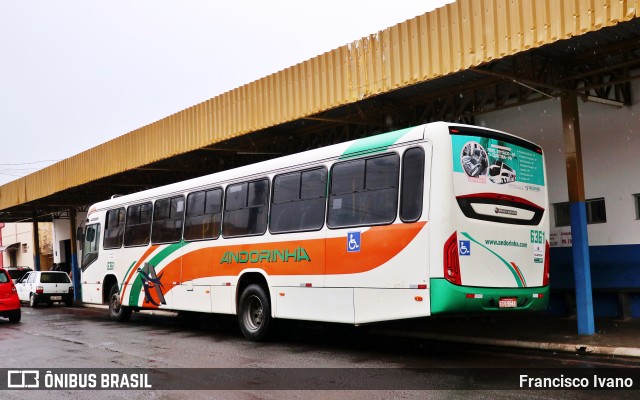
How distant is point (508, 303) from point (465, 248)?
1.20m

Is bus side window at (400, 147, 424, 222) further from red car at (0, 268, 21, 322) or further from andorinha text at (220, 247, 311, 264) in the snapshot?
red car at (0, 268, 21, 322)

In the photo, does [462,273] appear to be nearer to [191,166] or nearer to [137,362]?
[137,362]

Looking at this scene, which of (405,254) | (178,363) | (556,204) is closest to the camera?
(405,254)

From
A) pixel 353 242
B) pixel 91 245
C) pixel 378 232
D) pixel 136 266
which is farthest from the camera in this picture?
pixel 91 245

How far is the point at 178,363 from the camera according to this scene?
33.0 feet

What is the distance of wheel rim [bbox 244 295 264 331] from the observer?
12.6m

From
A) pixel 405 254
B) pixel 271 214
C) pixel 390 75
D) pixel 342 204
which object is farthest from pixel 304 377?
pixel 390 75

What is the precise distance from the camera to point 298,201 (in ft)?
37.8

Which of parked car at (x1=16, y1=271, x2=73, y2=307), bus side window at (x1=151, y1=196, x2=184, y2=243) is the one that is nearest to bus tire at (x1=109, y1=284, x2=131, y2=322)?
bus side window at (x1=151, y1=196, x2=184, y2=243)

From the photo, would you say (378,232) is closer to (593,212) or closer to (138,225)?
(593,212)

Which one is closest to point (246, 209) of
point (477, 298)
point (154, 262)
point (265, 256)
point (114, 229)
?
point (265, 256)

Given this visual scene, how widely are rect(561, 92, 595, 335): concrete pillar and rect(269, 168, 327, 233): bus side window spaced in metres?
4.37

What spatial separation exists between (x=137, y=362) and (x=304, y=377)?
3.05 meters

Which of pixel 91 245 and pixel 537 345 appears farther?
pixel 91 245
